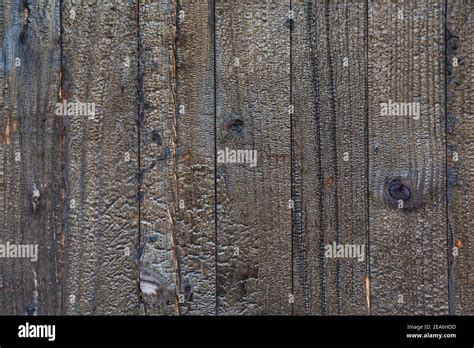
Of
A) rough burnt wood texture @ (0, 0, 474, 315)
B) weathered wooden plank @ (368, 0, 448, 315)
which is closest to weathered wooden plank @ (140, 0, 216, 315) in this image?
rough burnt wood texture @ (0, 0, 474, 315)

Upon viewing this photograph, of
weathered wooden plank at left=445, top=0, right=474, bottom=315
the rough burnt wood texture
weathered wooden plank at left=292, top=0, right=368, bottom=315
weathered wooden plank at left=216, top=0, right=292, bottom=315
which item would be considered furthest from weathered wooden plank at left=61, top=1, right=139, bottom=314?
weathered wooden plank at left=445, top=0, right=474, bottom=315

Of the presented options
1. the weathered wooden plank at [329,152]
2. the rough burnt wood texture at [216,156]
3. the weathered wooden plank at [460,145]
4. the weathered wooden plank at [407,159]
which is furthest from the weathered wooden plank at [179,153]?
the weathered wooden plank at [460,145]

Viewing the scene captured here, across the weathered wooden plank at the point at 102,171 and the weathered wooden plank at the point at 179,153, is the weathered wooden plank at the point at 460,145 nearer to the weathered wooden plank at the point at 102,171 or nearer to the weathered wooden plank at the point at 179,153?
the weathered wooden plank at the point at 179,153

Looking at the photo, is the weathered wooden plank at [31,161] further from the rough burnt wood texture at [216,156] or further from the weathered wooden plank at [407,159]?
the weathered wooden plank at [407,159]

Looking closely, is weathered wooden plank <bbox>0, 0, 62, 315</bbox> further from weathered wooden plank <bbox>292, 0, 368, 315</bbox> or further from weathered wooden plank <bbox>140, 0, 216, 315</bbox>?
weathered wooden plank <bbox>292, 0, 368, 315</bbox>

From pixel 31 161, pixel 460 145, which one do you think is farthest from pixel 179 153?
pixel 460 145
